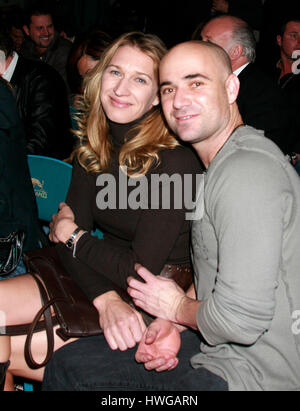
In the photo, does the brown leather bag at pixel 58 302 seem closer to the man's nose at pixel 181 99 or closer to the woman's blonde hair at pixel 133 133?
the woman's blonde hair at pixel 133 133

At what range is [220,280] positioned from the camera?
1.03m

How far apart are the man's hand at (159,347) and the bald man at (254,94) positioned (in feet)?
5.87

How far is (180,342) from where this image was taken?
133 centimetres

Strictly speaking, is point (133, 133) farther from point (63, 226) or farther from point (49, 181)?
point (49, 181)

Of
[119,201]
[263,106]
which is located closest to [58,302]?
[119,201]

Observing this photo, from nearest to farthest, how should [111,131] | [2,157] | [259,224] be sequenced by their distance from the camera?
[259,224]
[2,157]
[111,131]

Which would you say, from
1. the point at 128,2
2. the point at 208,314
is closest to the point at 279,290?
the point at 208,314

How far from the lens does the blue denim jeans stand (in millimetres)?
1135

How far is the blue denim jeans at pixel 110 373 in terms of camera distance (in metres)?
1.13

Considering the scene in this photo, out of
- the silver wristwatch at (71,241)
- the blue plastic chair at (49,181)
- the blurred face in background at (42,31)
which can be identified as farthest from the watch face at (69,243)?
the blurred face in background at (42,31)

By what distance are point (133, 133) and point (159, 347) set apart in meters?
0.86

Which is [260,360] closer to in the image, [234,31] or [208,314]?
[208,314]

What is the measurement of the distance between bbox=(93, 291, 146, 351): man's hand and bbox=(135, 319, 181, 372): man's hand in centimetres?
4
